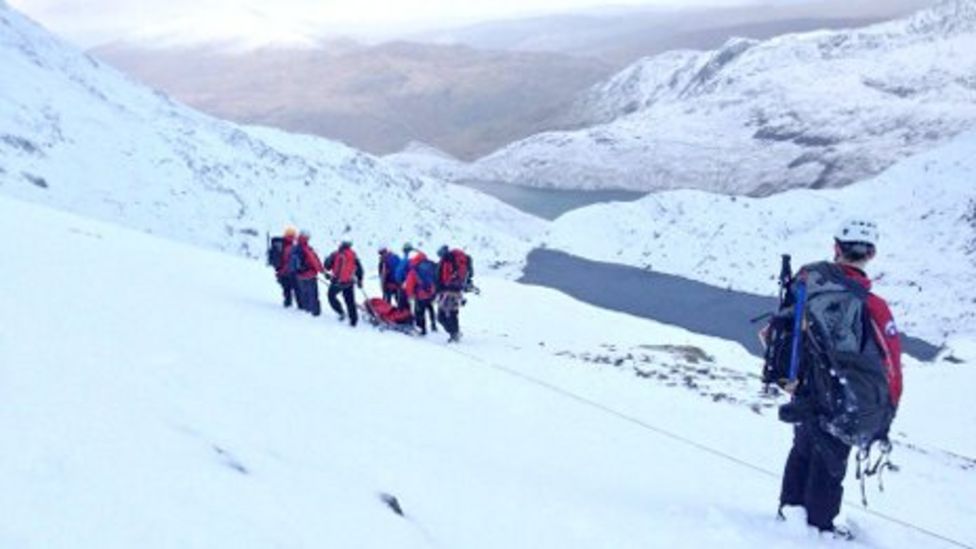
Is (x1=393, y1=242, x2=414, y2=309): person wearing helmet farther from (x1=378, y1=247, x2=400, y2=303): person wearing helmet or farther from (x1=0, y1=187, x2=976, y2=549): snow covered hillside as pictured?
(x1=0, y1=187, x2=976, y2=549): snow covered hillside

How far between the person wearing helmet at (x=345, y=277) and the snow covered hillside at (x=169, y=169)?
24381mm

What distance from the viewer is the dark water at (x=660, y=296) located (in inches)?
2297

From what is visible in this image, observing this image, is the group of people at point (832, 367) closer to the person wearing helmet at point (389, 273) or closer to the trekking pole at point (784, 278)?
the trekking pole at point (784, 278)

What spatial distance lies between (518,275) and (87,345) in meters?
67.3

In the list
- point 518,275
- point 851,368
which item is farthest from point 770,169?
point 851,368

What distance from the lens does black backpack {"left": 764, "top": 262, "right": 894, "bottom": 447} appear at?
5961 millimetres

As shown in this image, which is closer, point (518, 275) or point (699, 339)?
point (699, 339)

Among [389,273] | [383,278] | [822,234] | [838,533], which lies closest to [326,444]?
[838,533]

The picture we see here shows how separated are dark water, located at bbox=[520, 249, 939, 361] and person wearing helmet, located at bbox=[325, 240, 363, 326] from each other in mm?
38044

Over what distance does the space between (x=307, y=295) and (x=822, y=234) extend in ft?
238

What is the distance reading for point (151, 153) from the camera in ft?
170

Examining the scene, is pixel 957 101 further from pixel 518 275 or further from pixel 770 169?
pixel 518 275

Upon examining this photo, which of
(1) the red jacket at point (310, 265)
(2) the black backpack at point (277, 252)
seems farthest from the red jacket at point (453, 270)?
(2) the black backpack at point (277, 252)

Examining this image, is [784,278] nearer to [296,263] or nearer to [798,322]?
[798,322]
